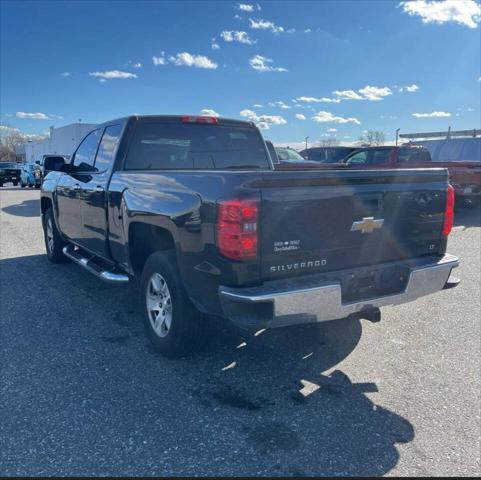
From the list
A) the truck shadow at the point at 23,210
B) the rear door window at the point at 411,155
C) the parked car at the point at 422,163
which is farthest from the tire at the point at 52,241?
the rear door window at the point at 411,155

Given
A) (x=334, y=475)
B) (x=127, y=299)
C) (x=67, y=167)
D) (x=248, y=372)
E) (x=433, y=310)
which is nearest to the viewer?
(x=334, y=475)

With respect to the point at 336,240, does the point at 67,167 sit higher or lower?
higher

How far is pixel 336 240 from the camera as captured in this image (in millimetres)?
3264

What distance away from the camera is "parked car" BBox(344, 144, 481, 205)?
11.9m

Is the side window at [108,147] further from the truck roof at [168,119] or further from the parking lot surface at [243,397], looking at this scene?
the parking lot surface at [243,397]

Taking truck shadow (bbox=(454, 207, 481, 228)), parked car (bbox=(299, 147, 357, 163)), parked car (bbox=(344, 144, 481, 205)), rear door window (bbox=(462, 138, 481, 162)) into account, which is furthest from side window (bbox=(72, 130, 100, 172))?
rear door window (bbox=(462, 138, 481, 162))

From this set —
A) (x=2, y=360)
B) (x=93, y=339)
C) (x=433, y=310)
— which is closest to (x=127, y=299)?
(x=93, y=339)

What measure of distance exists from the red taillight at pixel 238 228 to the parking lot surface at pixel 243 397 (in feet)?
3.61

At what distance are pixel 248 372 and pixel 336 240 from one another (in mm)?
1280

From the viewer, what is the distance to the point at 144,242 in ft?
14.0

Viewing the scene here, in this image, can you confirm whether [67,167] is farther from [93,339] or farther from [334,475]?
[334,475]

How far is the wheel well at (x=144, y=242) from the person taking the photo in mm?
3910

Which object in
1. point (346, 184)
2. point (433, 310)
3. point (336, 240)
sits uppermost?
point (346, 184)

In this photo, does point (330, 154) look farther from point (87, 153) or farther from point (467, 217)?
point (87, 153)
